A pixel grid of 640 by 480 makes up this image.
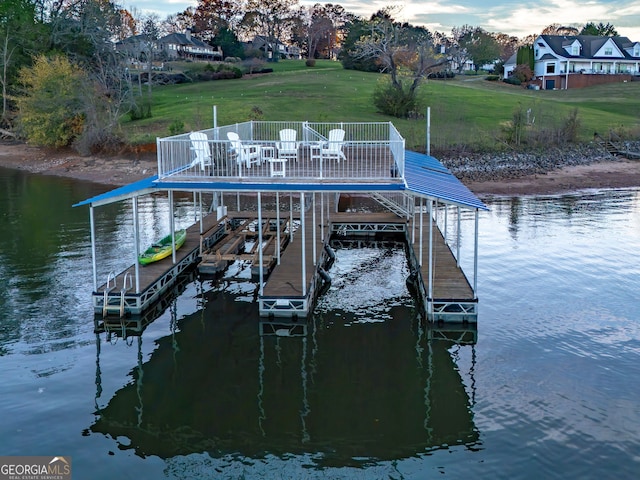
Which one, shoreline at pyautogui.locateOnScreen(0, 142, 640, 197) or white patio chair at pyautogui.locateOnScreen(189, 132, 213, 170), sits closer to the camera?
white patio chair at pyautogui.locateOnScreen(189, 132, 213, 170)

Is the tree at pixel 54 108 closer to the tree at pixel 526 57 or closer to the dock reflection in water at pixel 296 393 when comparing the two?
the dock reflection in water at pixel 296 393

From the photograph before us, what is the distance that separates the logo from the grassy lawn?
127 feet

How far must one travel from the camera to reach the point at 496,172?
44875mm

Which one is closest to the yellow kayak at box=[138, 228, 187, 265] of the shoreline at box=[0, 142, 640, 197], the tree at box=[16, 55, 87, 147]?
the shoreline at box=[0, 142, 640, 197]

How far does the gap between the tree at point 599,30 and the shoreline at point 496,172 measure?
237ft

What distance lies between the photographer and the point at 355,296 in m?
20.5

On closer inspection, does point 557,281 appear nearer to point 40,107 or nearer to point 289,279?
point 289,279

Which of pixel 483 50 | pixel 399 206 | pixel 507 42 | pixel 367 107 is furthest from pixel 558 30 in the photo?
pixel 399 206

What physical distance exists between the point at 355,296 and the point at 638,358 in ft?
26.7

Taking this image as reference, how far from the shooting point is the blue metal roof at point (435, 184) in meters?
17.1

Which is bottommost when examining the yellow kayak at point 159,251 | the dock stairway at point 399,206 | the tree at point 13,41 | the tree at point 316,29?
the yellow kayak at point 159,251

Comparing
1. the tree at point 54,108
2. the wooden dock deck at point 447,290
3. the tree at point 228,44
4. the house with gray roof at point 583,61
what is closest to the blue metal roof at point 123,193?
the wooden dock deck at point 447,290

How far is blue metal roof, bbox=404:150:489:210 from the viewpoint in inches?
673

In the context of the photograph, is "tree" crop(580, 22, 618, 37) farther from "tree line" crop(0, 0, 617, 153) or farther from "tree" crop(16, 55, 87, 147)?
"tree" crop(16, 55, 87, 147)
